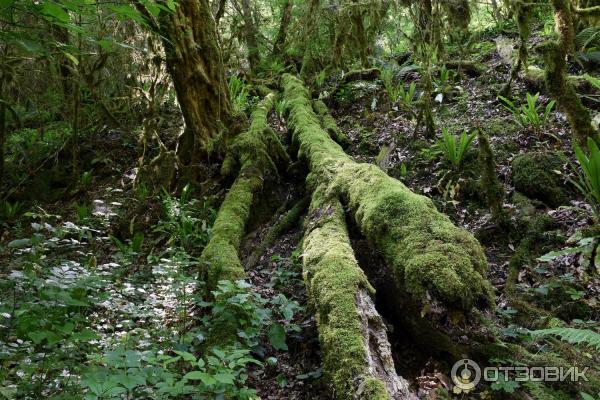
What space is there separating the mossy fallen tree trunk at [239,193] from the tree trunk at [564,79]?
358 centimetres

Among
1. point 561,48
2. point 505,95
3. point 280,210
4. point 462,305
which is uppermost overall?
point 505,95

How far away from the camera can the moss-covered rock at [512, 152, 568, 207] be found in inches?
171

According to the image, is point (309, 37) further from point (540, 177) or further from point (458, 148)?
point (540, 177)

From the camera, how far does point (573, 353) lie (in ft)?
8.67

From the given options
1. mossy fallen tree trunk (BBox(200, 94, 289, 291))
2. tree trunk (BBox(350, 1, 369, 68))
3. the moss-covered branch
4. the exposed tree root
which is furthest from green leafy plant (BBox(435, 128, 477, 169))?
tree trunk (BBox(350, 1, 369, 68))

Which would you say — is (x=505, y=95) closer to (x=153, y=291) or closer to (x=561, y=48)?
(x=561, y=48)

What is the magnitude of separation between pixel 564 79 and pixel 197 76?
15.3 ft

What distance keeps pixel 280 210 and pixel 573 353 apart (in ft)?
12.1

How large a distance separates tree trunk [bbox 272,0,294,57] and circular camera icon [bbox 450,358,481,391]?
10.1 m

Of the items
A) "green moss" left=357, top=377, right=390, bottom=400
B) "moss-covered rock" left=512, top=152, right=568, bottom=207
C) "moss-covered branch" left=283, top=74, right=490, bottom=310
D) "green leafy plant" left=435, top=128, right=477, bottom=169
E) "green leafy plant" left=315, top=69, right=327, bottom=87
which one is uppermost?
"green leafy plant" left=315, top=69, right=327, bottom=87

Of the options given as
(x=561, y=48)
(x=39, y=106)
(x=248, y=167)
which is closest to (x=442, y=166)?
(x=561, y=48)

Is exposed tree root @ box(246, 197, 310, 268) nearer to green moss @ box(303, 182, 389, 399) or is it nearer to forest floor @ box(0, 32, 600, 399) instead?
forest floor @ box(0, 32, 600, 399)
